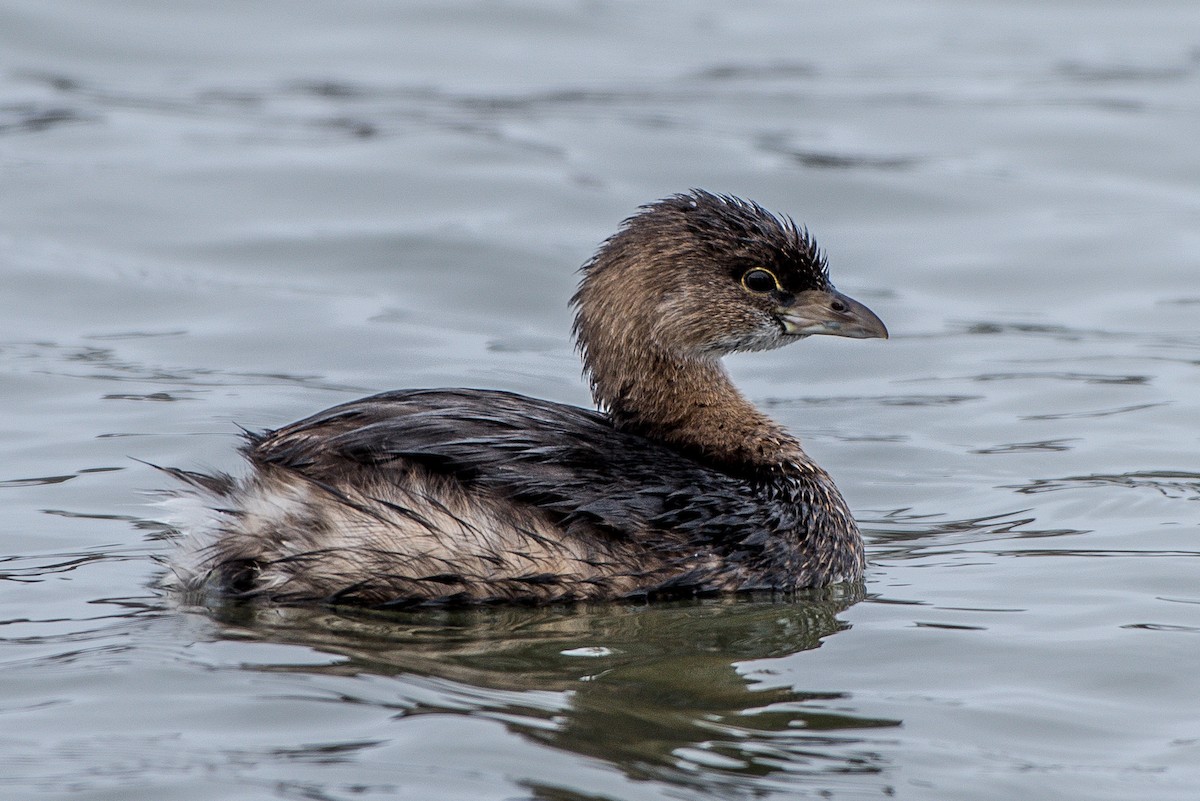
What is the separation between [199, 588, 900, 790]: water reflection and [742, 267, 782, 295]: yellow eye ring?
1148 mm

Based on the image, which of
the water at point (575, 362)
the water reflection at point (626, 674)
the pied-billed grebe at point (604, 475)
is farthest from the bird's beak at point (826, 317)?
the water reflection at point (626, 674)

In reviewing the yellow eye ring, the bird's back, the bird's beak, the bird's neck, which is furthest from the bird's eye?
the bird's back

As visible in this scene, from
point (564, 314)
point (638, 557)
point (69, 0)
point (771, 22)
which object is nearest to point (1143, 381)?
point (564, 314)

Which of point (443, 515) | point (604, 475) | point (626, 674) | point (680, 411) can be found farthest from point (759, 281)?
point (626, 674)

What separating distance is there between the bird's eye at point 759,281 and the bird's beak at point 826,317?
0.10 m

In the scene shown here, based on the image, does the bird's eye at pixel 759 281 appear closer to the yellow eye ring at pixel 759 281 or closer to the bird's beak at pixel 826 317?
the yellow eye ring at pixel 759 281

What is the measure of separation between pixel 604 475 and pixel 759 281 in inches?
46.2

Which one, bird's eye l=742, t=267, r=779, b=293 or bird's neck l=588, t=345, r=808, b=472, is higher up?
bird's eye l=742, t=267, r=779, b=293

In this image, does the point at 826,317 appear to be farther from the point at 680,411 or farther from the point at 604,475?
the point at 604,475

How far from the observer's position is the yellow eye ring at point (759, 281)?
279 inches

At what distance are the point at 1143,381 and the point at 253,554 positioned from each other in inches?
198

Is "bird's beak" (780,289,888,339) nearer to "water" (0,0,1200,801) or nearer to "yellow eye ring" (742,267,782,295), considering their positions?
"yellow eye ring" (742,267,782,295)

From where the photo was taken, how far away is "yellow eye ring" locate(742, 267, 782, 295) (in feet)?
23.3

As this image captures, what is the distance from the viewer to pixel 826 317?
23.6 feet
